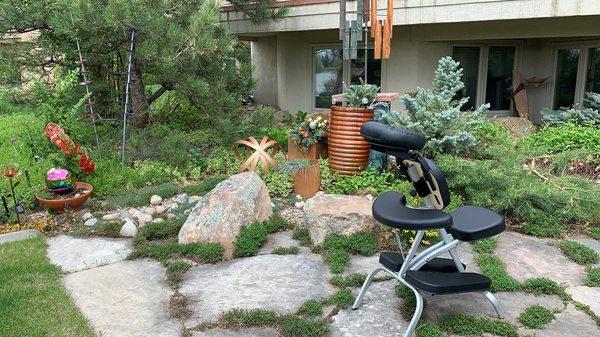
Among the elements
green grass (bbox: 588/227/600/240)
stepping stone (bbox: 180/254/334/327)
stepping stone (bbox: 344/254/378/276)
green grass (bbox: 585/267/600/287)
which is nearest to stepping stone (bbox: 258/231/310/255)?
stepping stone (bbox: 180/254/334/327)

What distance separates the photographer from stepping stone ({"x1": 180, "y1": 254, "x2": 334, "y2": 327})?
10.8 ft

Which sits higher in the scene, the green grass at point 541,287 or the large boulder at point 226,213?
the large boulder at point 226,213

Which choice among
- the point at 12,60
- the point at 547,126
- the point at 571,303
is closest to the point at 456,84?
the point at 547,126

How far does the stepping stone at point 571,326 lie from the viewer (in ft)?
9.53

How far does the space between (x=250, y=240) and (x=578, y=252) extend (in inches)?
108

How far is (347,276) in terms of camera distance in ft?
12.1

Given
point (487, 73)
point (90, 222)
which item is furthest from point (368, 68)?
point (90, 222)

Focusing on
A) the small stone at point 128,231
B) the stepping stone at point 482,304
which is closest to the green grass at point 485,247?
the stepping stone at point 482,304

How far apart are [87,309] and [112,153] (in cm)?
379

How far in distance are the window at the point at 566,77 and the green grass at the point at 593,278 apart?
21.6ft

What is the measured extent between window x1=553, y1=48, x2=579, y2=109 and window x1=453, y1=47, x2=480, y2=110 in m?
1.55

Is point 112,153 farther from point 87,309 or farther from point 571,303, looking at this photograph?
point 571,303

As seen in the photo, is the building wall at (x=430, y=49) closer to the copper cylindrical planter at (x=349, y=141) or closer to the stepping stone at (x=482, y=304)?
the copper cylindrical planter at (x=349, y=141)

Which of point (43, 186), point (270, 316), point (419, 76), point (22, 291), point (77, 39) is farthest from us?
point (419, 76)
